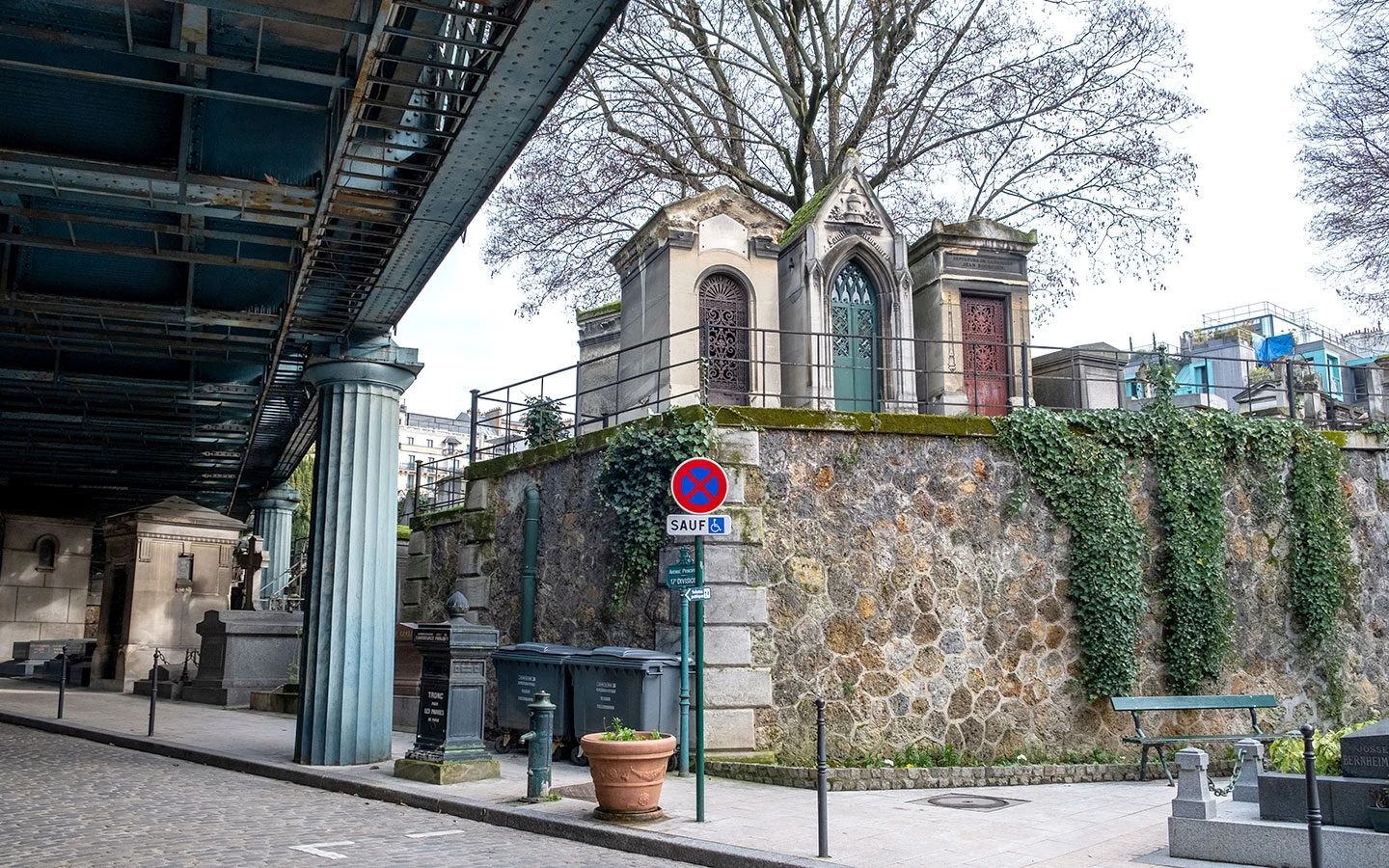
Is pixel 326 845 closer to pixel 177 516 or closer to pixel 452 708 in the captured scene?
pixel 452 708

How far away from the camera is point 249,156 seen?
997 cm

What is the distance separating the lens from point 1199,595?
13.7m

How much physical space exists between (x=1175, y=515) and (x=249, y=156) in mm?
11575

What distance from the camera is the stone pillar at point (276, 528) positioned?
1117 inches

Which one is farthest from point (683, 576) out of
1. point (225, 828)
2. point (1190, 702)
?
point (1190, 702)

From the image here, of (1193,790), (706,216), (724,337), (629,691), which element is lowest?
(1193,790)

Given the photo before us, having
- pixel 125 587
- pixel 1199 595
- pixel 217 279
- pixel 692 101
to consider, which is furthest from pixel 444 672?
pixel 125 587

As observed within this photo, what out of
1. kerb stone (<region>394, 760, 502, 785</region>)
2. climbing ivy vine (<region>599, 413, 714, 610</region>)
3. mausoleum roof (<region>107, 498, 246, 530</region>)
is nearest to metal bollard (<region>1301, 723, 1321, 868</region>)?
climbing ivy vine (<region>599, 413, 714, 610</region>)

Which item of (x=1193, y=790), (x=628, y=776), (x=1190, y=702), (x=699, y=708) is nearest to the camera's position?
(x=1193, y=790)

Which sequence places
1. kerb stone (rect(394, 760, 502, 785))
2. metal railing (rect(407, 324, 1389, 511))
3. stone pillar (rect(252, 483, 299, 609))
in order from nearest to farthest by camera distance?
kerb stone (rect(394, 760, 502, 785)) → metal railing (rect(407, 324, 1389, 511)) → stone pillar (rect(252, 483, 299, 609))

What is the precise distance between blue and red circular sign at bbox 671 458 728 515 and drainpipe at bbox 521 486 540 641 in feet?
18.5

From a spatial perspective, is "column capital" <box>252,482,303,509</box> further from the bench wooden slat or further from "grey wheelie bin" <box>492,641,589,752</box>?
the bench wooden slat

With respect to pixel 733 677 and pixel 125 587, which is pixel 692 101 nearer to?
pixel 733 677

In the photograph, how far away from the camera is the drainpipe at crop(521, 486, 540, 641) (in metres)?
14.8
